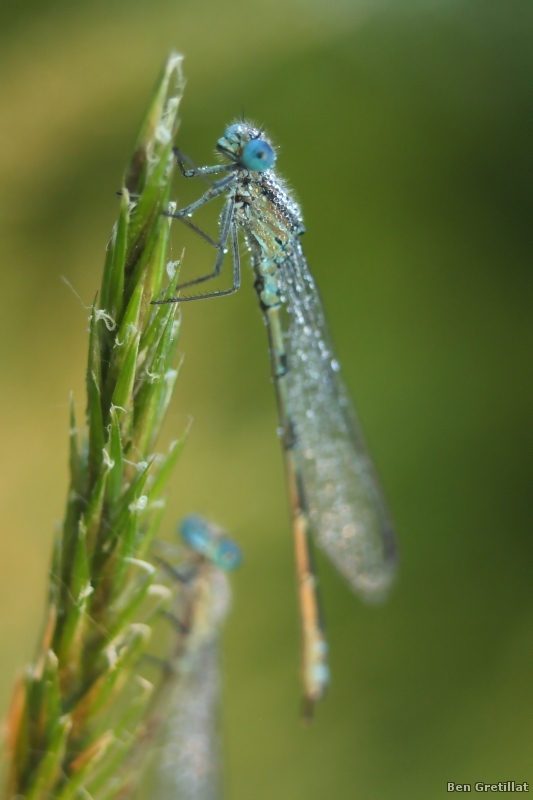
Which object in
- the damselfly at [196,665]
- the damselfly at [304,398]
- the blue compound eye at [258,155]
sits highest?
the blue compound eye at [258,155]

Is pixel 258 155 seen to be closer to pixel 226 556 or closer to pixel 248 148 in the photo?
pixel 248 148

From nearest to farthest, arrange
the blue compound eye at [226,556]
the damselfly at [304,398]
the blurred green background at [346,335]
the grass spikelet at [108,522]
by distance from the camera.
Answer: the grass spikelet at [108,522] → the damselfly at [304,398] → the blue compound eye at [226,556] → the blurred green background at [346,335]

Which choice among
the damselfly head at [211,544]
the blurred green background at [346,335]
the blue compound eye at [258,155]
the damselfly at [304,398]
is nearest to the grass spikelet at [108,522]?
the damselfly at [304,398]

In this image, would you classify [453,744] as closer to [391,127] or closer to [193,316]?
[193,316]

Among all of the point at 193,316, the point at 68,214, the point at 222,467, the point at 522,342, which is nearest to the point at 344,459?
the point at 222,467

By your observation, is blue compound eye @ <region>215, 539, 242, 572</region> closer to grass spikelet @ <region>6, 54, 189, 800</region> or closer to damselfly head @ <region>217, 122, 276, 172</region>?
grass spikelet @ <region>6, 54, 189, 800</region>

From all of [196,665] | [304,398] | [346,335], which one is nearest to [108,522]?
[304,398]

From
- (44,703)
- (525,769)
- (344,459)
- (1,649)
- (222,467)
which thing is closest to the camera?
(44,703)

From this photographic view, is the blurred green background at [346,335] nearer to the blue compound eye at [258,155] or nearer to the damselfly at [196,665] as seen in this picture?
the damselfly at [196,665]
